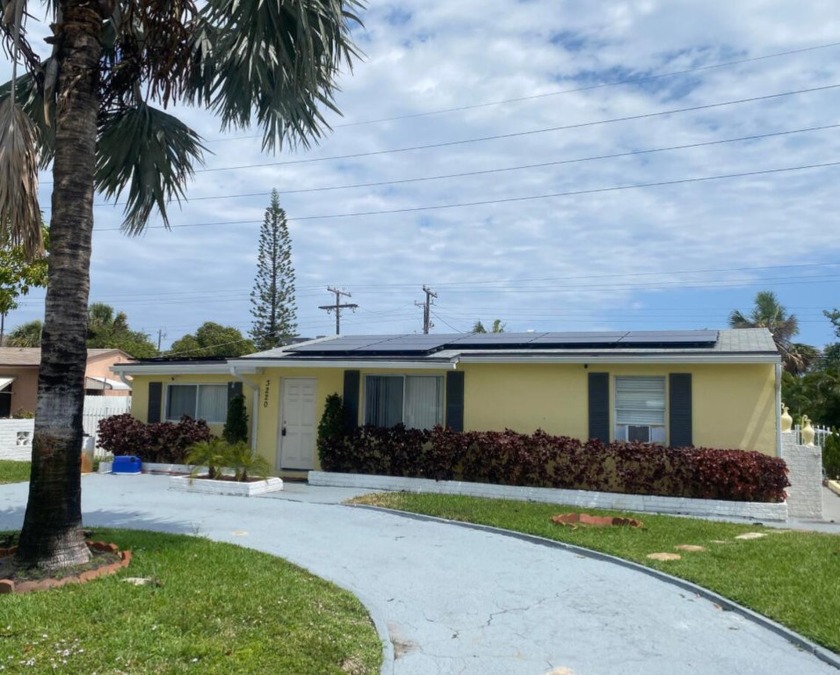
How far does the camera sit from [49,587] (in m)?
6.48

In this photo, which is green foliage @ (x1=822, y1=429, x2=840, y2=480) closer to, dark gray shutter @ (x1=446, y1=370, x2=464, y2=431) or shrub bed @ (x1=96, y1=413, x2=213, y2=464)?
dark gray shutter @ (x1=446, y1=370, x2=464, y2=431)

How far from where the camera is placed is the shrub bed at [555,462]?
40.0 ft

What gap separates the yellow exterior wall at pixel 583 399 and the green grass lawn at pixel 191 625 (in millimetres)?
7843

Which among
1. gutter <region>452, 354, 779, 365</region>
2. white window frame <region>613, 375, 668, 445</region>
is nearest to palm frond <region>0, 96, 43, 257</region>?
gutter <region>452, 354, 779, 365</region>

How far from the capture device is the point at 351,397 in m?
15.9

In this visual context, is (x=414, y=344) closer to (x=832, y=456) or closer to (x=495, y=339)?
(x=495, y=339)

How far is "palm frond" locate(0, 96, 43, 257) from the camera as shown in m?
7.09

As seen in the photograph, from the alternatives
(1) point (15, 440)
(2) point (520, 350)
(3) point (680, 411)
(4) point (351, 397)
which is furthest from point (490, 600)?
(1) point (15, 440)

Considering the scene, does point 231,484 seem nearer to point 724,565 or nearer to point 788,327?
point 724,565

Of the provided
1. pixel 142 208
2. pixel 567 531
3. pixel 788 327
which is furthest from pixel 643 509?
pixel 788 327

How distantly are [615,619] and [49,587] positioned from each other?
5.02m

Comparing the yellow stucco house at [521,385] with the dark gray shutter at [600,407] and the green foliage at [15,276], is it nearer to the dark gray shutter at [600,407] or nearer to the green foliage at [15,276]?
the dark gray shutter at [600,407]

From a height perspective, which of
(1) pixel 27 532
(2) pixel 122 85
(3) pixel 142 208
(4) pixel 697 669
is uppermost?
(2) pixel 122 85

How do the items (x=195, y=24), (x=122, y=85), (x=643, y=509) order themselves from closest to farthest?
1. (x=195, y=24)
2. (x=122, y=85)
3. (x=643, y=509)
